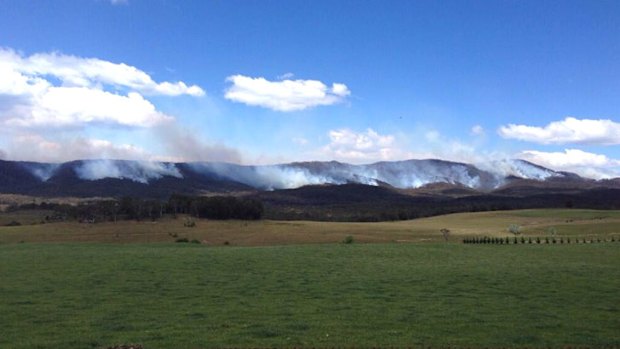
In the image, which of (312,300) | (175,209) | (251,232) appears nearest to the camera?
(312,300)

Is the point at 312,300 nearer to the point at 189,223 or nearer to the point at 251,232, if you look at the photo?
the point at 251,232

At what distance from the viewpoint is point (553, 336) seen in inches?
673

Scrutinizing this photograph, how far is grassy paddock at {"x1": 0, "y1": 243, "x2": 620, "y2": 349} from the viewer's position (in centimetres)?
1691

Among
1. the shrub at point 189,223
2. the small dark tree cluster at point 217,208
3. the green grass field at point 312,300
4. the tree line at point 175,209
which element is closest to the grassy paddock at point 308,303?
the green grass field at point 312,300

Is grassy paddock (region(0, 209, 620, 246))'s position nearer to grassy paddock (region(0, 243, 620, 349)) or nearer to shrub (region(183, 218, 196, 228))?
shrub (region(183, 218, 196, 228))

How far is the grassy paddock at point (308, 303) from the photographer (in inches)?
666

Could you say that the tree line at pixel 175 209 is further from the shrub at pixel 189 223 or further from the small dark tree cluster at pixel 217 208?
the shrub at pixel 189 223

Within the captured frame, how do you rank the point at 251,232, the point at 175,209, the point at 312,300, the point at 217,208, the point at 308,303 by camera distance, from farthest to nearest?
1. the point at 175,209
2. the point at 217,208
3. the point at 251,232
4. the point at 312,300
5. the point at 308,303

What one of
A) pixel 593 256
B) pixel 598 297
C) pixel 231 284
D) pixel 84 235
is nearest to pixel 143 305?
pixel 231 284

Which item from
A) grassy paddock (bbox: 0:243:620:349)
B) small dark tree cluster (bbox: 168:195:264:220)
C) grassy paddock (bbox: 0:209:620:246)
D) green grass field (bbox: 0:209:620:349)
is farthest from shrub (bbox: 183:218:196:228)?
grassy paddock (bbox: 0:243:620:349)

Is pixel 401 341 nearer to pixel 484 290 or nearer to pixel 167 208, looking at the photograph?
pixel 484 290

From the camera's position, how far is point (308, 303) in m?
24.1

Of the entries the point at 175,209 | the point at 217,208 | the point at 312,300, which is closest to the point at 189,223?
the point at 217,208

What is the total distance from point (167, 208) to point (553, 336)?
12118 centimetres
